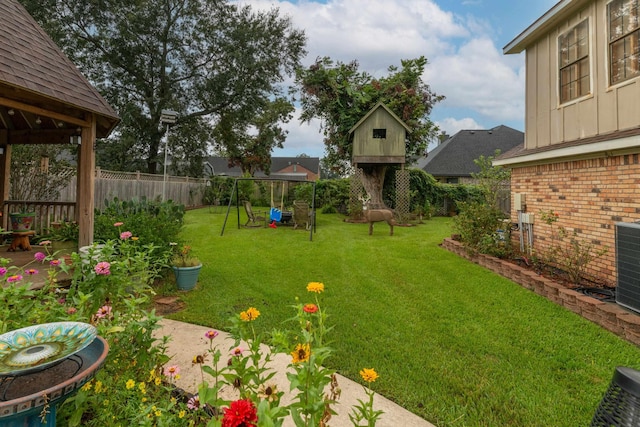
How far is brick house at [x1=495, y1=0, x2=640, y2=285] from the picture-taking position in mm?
4172

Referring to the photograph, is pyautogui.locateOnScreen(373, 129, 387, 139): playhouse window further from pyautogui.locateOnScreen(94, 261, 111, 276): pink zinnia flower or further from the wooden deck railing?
pyautogui.locateOnScreen(94, 261, 111, 276): pink zinnia flower

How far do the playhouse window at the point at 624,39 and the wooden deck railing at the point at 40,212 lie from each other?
930cm

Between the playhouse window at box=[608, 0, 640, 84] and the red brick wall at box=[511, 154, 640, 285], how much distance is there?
1.16 m

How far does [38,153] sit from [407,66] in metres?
14.0

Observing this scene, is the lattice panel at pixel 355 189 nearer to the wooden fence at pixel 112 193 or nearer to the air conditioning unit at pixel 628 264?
the wooden fence at pixel 112 193

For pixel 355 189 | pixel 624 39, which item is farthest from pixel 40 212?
pixel 355 189

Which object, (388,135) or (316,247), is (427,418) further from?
(388,135)

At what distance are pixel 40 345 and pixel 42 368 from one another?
0.19 meters

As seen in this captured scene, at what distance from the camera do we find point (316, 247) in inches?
309

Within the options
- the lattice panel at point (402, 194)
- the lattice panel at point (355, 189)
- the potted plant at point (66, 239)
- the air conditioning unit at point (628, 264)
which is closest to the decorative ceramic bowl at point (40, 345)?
the potted plant at point (66, 239)

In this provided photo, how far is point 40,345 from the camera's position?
137 centimetres

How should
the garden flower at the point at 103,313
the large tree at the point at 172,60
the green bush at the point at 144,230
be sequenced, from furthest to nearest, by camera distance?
the large tree at the point at 172,60 → the green bush at the point at 144,230 → the garden flower at the point at 103,313

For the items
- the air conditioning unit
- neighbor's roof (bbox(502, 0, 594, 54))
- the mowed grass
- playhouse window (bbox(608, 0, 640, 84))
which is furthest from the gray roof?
the air conditioning unit

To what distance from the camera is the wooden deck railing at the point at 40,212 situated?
6.16m
